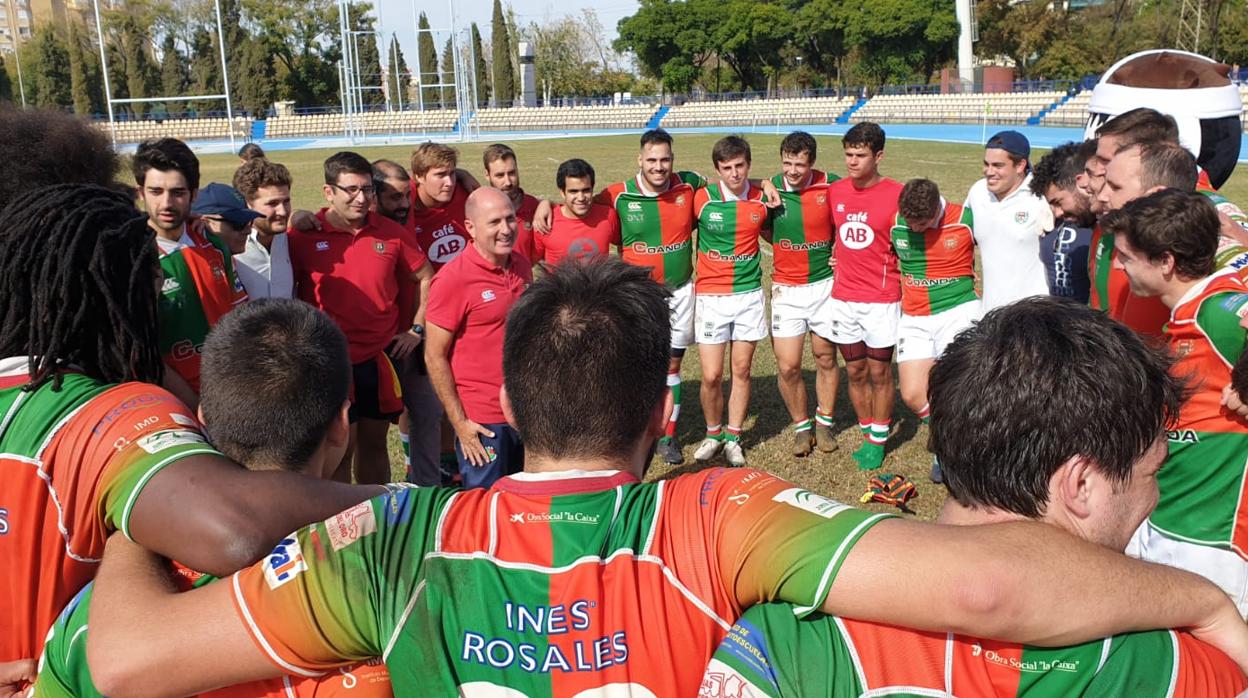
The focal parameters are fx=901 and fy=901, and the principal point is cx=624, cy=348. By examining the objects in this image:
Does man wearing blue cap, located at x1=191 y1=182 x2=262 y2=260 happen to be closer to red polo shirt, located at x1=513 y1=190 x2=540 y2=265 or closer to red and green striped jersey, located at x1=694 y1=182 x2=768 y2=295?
red polo shirt, located at x1=513 y1=190 x2=540 y2=265

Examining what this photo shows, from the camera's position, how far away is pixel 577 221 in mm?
6906

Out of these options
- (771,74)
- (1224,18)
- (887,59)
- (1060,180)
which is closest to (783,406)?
(1060,180)

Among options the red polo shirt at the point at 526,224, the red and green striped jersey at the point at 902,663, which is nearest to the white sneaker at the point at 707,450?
the red polo shirt at the point at 526,224

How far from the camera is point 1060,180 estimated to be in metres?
5.38

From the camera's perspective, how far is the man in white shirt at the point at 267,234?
17.2 ft

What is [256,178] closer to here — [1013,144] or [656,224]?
[656,224]

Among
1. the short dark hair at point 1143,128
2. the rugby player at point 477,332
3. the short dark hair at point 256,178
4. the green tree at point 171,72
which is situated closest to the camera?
the short dark hair at point 1143,128

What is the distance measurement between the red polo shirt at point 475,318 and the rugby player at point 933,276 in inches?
118

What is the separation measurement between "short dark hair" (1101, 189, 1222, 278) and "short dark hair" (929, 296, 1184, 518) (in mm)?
2025

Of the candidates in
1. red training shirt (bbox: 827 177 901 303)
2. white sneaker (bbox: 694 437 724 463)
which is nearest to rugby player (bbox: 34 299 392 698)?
white sneaker (bbox: 694 437 724 463)

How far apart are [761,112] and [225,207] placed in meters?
57.3

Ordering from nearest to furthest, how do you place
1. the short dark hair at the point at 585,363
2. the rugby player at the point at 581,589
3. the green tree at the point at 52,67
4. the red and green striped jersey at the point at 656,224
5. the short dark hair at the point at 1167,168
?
the rugby player at the point at 581,589 → the short dark hair at the point at 585,363 → the short dark hair at the point at 1167,168 → the red and green striped jersey at the point at 656,224 → the green tree at the point at 52,67

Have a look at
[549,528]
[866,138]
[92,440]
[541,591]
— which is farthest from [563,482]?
[866,138]

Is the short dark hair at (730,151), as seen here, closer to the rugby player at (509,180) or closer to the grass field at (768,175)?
the rugby player at (509,180)
